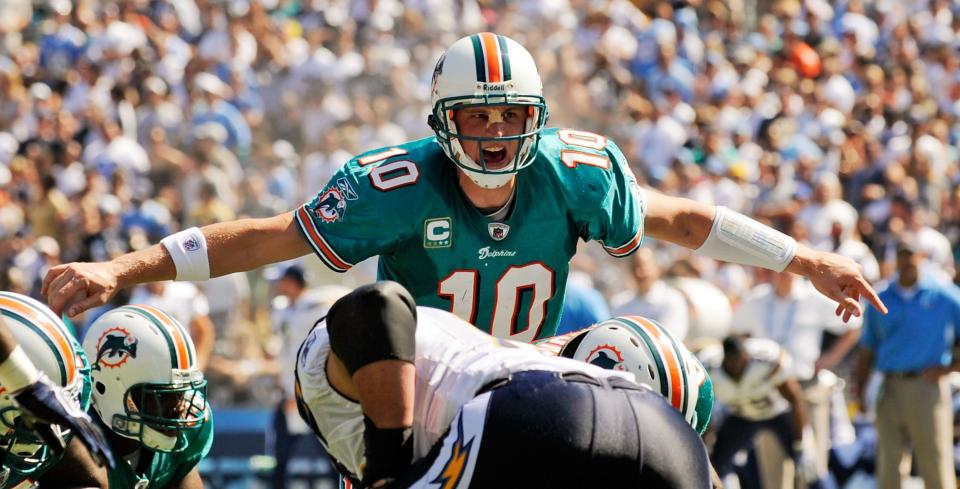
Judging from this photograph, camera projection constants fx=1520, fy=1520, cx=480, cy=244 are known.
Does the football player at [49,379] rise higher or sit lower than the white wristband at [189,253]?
lower

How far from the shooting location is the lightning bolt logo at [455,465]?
348 cm

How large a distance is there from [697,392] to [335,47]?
11.9m

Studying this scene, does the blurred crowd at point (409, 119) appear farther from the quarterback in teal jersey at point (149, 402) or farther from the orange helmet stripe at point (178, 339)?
the quarterback in teal jersey at point (149, 402)

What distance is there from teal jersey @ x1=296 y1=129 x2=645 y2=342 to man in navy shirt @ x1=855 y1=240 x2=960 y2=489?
5.43 meters

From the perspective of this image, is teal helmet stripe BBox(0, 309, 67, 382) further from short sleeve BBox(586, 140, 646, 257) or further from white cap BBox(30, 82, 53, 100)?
white cap BBox(30, 82, 53, 100)

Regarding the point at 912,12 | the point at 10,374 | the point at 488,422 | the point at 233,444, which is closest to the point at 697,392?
the point at 488,422

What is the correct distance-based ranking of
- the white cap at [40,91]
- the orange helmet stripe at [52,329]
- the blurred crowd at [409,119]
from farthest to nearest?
the white cap at [40,91]
the blurred crowd at [409,119]
the orange helmet stripe at [52,329]

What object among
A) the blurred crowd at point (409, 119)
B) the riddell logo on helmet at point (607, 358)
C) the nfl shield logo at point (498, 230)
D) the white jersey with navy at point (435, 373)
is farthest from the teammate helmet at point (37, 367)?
the blurred crowd at point (409, 119)

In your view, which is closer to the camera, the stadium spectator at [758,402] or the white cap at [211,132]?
the stadium spectator at [758,402]

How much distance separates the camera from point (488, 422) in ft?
11.5

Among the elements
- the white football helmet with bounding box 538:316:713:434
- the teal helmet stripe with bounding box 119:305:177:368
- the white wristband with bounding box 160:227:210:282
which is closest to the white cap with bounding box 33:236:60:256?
the teal helmet stripe with bounding box 119:305:177:368

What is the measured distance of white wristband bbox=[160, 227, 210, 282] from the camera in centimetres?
465

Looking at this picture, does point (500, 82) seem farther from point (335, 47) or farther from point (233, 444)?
point (335, 47)

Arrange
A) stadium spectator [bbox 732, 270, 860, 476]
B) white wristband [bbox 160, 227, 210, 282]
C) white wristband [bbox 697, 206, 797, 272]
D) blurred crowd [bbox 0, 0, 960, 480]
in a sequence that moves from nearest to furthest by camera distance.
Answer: white wristband [bbox 160, 227, 210, 282] → white wristband [bbox 697, 206, 797, 272] → stadium spectator [bbox 732, 270, 860, 476] → blurred crowd [bbox 0, 0, 960, 480]
